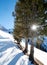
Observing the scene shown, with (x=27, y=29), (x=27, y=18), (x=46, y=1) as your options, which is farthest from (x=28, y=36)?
(x=46, y=1)

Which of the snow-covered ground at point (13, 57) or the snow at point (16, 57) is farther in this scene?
the snow at point (16, 57)

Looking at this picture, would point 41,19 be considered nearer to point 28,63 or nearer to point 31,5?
point 31,5

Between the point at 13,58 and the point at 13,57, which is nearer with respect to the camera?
the point at 13,58

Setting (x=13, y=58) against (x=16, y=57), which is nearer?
(x=13, y=58)

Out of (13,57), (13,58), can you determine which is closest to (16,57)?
(13,57)

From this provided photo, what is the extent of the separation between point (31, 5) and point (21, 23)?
3.42m

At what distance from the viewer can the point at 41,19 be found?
15570mm

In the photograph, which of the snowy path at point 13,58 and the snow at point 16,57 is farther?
the snow at point 16,57

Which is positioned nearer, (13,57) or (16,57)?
(13,57)

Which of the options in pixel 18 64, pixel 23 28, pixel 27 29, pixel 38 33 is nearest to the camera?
pixel 18 64

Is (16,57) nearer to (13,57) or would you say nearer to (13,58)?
(13,57)

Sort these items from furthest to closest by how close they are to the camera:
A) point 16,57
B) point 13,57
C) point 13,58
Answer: point 16,57
point 13,57
point 13,58

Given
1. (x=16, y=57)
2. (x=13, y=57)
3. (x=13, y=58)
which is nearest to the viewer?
(x=13, y=58)

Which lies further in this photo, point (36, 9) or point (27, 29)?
point (27, 29)
